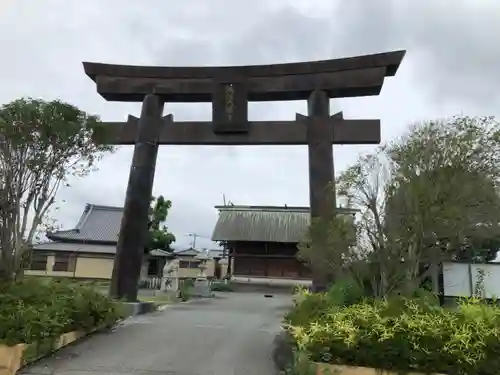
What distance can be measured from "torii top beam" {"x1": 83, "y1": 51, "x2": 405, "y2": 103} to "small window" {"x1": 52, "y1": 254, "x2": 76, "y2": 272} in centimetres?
2196

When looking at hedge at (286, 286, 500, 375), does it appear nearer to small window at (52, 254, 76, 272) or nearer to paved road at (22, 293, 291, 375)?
Result: paved road at (22, 293, 291, 375)

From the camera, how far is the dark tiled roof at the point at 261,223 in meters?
29.5

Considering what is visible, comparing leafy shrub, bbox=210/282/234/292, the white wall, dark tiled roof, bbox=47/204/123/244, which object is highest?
dark tiled roof, bbox=47/204/123/244

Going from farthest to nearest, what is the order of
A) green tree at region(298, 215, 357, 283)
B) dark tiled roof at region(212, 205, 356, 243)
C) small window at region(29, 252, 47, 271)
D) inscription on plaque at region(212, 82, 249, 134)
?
small window at region(29, 252, 47, 271) → dark tiled roof at region(212, 205, 356, 243) → inscription on plaque at region(212, 82, 249, 134) → green tree at region(298, 215, 357, 283)

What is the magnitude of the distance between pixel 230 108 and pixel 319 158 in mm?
2947

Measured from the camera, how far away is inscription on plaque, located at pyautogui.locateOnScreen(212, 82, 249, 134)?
39.7 feet

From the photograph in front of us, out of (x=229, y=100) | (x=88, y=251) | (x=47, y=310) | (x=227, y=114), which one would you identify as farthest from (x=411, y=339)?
(x=88, y=251)

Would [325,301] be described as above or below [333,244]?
below

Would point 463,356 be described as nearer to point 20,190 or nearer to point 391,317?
point 391,317

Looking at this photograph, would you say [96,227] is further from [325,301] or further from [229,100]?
[325,301]

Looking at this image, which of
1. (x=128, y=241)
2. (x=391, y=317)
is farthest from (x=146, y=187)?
(x=391, y=317)

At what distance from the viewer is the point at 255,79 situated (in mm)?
12328

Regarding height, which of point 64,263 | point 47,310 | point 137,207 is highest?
point 137,207

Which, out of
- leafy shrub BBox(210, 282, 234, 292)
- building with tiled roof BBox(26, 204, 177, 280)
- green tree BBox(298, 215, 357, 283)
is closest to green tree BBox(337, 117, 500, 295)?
green tree BBox(298, 215, 357, 283)
